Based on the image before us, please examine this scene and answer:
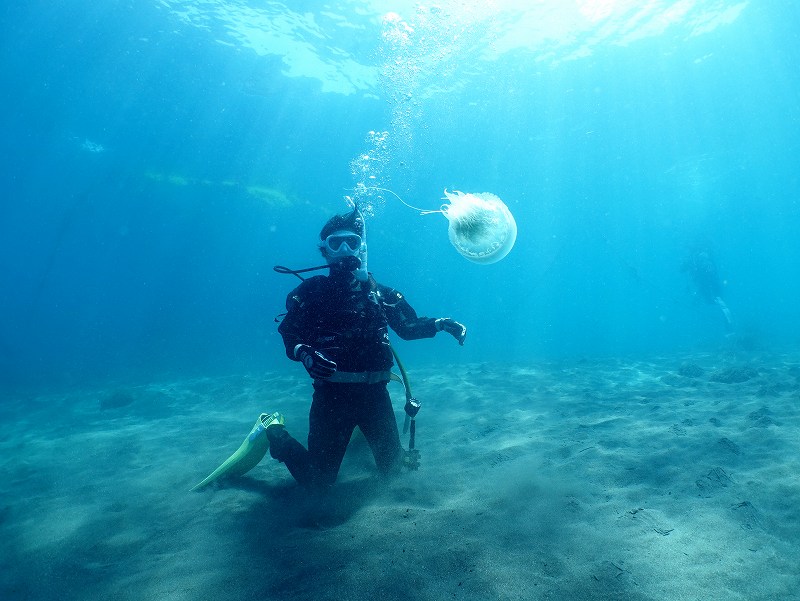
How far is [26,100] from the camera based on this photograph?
20.7m

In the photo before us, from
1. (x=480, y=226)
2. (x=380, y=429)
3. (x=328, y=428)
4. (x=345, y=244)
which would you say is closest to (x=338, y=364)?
(x=328, y=428)

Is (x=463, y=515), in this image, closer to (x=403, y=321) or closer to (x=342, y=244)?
(x=403, y=321)

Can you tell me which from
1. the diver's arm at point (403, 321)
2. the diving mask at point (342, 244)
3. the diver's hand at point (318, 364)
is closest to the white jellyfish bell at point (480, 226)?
the diver's arm at point (403, 321)

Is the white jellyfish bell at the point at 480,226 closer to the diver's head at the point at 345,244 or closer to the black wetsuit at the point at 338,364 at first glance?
the diver's head at the point at 345,244

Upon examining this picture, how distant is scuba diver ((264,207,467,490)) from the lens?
16.0ft

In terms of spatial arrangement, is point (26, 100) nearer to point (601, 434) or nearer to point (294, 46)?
point (294, 46)

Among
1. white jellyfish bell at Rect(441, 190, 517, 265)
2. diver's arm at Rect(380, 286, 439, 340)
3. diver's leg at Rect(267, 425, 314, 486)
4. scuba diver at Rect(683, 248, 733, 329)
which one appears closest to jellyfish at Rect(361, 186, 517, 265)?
white jellyfish bell at Rect(441, 190, 517, 265)

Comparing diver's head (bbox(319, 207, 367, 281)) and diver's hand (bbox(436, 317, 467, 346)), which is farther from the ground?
diver's head (bbox(319, 207, 367, 281))

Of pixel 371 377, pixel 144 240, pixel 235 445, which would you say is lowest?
pixel 235 445

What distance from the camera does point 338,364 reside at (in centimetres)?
483

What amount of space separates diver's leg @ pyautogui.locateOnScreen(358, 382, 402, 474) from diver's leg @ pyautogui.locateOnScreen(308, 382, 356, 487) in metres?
0.25

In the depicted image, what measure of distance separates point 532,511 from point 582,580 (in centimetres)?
108

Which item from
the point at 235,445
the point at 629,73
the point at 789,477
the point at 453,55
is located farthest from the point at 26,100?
the point at 629,73

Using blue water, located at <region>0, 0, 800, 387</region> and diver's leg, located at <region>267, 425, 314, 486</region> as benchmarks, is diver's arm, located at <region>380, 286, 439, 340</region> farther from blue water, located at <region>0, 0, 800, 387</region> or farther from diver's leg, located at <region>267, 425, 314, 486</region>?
blue water, located at <region>0, 0, 800, 387</region>
